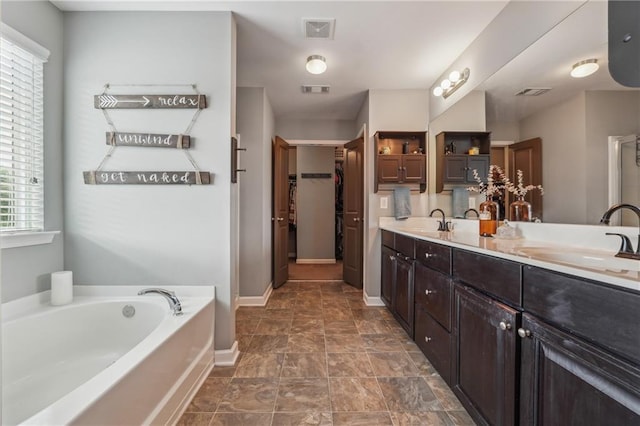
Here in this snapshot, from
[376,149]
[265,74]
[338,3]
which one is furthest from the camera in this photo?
[376,149]

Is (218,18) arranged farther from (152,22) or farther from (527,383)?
(527,383)

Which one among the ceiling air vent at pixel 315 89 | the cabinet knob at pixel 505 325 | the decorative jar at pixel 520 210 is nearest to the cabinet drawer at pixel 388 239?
the decorative jar at pixel 520 210

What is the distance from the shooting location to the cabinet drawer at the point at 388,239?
275cm

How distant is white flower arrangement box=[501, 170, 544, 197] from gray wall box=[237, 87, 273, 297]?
2473 millimetres

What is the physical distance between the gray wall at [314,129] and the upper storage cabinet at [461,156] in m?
1.67

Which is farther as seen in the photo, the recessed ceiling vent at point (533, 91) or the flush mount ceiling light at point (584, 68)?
the recessed ceiling vent at point (533, 91)

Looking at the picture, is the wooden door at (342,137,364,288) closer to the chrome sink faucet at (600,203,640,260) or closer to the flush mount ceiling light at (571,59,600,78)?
the flush mount ceiling light at (571,59,600,78)

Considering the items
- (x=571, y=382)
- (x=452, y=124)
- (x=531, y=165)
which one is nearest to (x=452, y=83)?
(x=452, y=124)

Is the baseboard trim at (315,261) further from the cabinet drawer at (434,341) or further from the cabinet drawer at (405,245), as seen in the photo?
the cabinet drawer at (434,341)

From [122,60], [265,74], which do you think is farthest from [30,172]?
[265,74]

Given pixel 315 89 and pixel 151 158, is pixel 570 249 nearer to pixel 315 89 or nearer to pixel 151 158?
pixel 151 158

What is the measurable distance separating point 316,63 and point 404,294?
2276 mm

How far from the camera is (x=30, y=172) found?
175 cm

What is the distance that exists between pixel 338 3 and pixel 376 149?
5.10ft
